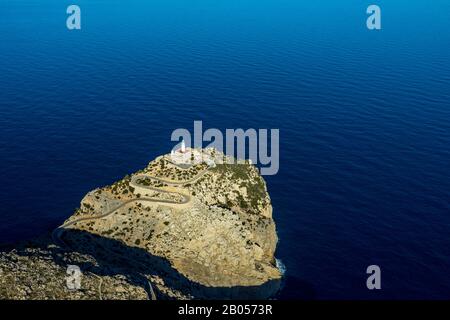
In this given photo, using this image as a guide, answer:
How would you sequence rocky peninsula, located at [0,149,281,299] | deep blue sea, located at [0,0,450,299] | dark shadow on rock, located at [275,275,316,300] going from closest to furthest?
rocky peninsula, located at [0,149,281,299] → dark shadow on rock, located at [275,275,316,300] → deep blue sea, located at [0,0,450,299]

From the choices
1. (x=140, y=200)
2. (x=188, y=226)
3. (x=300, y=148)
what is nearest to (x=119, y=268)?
(x=188, y=226)

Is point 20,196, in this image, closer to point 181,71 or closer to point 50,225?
point 50,225

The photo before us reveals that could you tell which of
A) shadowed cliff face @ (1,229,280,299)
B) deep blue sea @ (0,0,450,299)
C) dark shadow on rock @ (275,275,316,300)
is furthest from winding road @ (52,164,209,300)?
dark shadow on rock @ (275,275,316,300)

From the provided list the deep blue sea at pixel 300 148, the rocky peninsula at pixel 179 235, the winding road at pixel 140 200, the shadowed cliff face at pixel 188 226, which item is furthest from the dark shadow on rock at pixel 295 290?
the winding road at pixel 140 200

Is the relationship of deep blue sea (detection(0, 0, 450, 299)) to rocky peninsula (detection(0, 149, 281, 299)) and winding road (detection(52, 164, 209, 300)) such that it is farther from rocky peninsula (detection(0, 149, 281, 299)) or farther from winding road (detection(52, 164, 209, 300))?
winding road (detection(52, 164, 209, 300))
